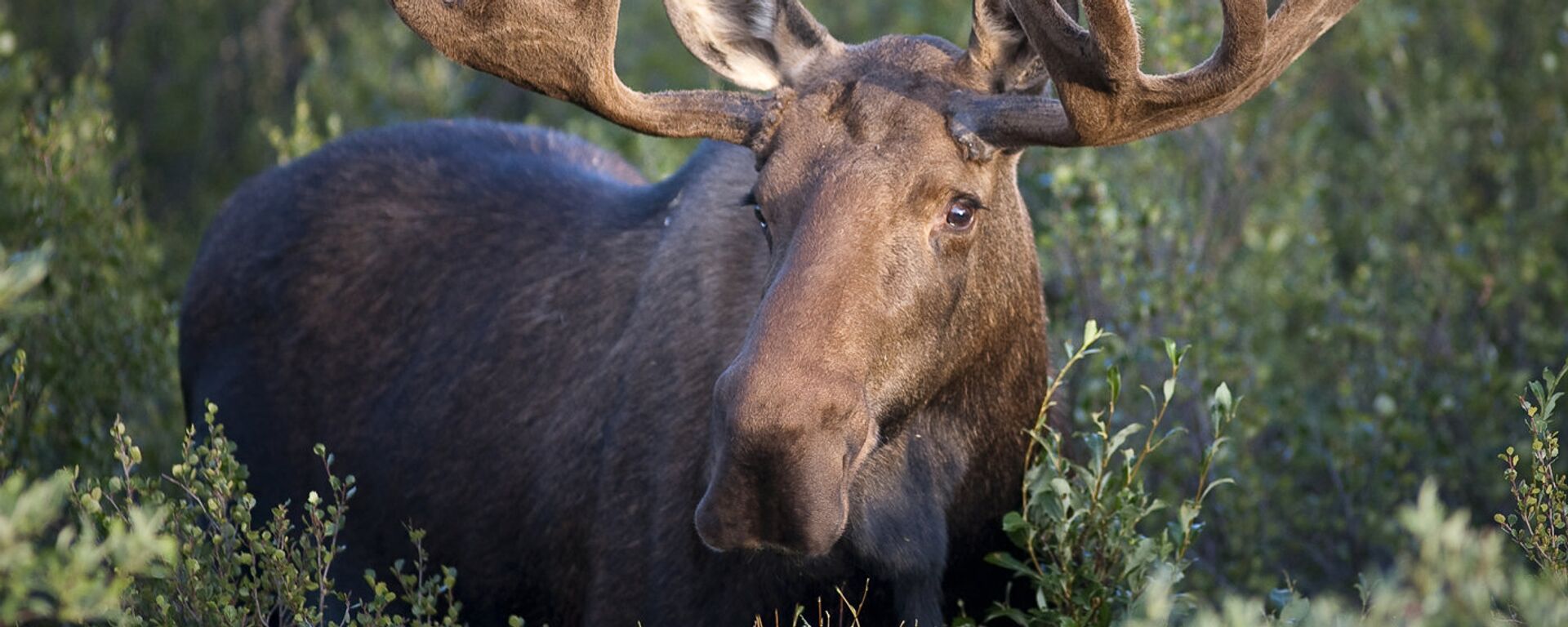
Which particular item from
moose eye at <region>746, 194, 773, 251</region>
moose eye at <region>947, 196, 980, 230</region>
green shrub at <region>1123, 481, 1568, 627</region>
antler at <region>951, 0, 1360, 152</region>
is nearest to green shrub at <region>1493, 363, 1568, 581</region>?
antler at <region>951, 0, 1360, 152</region>

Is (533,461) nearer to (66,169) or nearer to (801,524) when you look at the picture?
(801,524)

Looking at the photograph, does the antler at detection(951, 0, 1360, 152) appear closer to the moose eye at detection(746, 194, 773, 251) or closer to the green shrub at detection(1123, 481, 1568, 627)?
the moose eye at detection(746, 194, 773, 251)

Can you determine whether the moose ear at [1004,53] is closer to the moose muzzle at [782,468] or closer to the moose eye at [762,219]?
the moose eye at [762,219]

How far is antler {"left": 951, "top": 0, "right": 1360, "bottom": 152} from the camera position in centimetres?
358

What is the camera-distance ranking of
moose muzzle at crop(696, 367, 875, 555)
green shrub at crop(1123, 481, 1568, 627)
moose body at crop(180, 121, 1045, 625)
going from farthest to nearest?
moose body at crop(180, 121, 1045, 625) < moose muzzle at crop(696, 367, 875, 555) < green shrub at crop(1123, 481, 1568, 627)

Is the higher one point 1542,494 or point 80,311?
point 1542,494

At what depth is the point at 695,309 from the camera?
4.52 metres

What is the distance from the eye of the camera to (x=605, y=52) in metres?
4.05

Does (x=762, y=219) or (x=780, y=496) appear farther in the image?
(x=762, y=219)

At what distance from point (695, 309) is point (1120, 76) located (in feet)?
4.87

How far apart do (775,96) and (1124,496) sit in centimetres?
140

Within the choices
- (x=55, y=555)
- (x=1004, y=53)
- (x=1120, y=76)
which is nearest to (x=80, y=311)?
(x=1004, y=53)

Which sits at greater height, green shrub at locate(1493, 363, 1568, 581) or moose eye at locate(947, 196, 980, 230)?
moose eye at locate(947, 196, 980, 230)

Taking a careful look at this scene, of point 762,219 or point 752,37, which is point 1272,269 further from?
point 762,219
